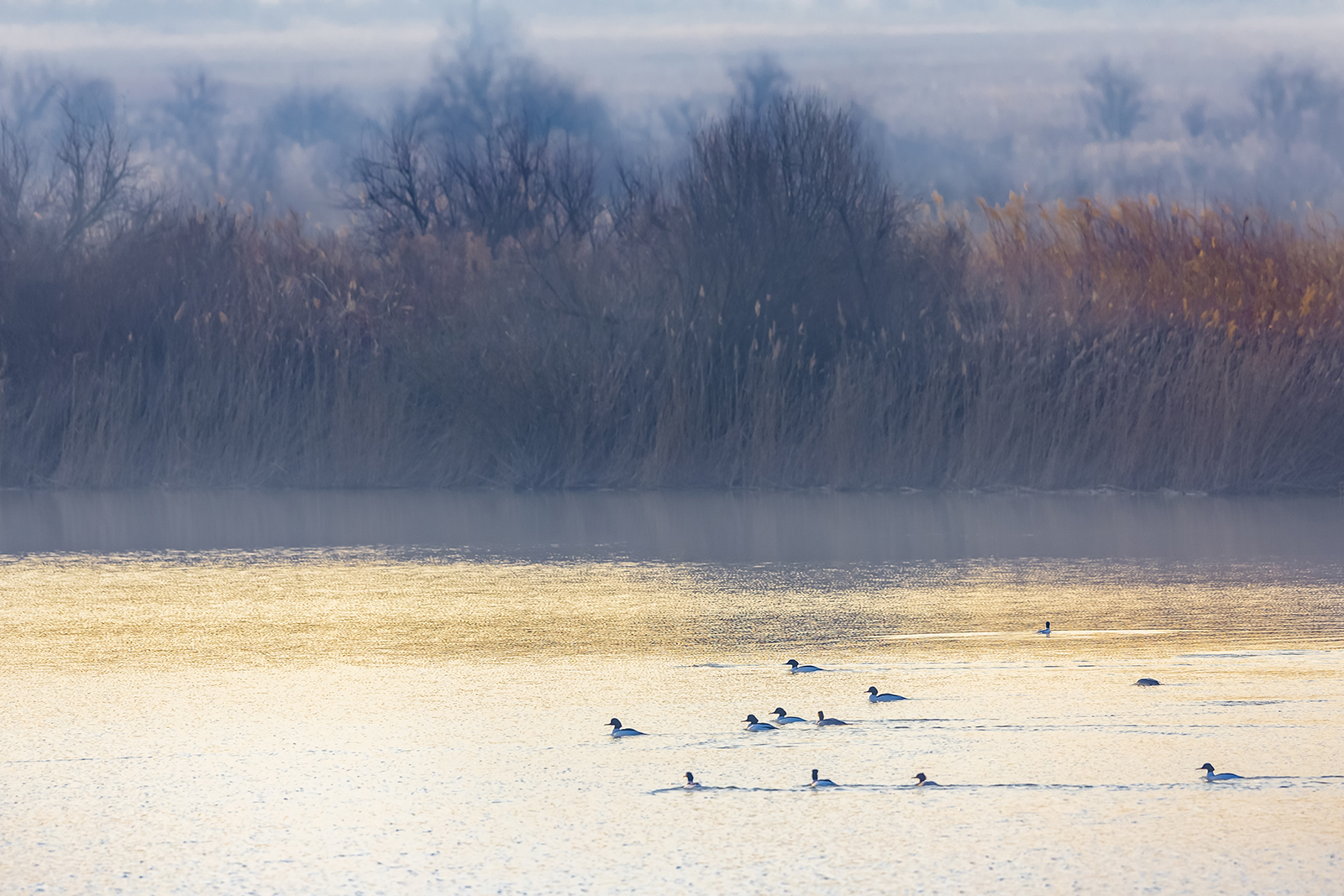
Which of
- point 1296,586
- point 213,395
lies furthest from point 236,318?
point 1296,586

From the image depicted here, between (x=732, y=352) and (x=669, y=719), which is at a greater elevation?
(x=732, y=352)

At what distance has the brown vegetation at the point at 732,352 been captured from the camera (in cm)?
1239

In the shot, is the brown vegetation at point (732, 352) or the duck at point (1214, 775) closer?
the duck at point (1214, 775)

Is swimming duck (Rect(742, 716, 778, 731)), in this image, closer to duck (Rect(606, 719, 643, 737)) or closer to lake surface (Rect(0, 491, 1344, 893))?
lake surface (Rect(0, 491, 1344, 893))

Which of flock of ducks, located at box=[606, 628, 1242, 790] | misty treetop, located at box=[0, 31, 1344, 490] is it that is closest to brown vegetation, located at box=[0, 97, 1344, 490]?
misty treetop, located at box=[0, 31, 1344, 490]

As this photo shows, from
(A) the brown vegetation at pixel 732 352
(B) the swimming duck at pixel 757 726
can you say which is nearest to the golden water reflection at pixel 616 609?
(B) the swimming duck at pixel 757 726

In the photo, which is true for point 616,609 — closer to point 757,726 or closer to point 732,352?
point 757,726

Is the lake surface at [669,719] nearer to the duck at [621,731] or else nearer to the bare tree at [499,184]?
the duck at [621,731]

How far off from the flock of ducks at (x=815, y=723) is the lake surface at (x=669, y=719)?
0.04 meters

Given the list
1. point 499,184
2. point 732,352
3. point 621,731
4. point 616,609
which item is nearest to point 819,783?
point 621,731

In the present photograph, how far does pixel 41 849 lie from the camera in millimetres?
3465

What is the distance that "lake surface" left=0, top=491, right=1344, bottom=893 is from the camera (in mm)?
3379

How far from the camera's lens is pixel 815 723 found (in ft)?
14.8

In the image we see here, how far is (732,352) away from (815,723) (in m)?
9.04
